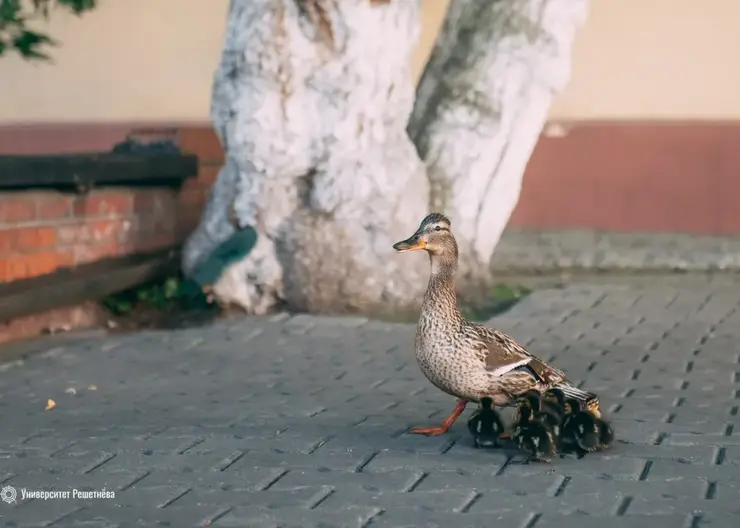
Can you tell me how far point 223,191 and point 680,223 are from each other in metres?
5.46

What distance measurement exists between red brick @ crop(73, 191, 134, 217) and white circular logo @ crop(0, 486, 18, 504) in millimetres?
4224

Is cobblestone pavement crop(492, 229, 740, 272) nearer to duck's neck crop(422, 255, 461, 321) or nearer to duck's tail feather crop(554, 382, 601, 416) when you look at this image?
duck's neck crop(422, 255, 461, 321)

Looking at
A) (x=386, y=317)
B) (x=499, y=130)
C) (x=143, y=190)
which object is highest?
(x=499, y=130)

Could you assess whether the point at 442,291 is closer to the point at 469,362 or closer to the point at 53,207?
the point at 469,362

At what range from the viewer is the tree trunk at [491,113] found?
10.1 m

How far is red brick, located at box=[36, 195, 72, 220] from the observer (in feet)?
29.3

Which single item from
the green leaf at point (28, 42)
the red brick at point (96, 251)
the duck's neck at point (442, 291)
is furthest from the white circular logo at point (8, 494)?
the green leaf at point (28, 42)

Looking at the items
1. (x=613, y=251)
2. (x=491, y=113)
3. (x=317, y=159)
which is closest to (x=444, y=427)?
(x=317, y=159)

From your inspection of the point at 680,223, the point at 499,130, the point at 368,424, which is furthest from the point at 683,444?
the point at 680,223

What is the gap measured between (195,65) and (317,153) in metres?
4.81

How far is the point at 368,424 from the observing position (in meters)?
6.41

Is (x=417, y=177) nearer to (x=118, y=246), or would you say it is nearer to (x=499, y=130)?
(x=499, y=130)

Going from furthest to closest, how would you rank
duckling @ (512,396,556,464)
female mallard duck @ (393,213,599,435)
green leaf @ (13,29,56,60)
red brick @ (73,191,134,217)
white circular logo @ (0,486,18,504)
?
green leaf @ (13,29,56,60) < red brick @ (73,191,134,217) < female mallard duck @ (393,213,599,435) < duckling @ (512,396,556,464) < white circular logo @ (0,486,18,504)

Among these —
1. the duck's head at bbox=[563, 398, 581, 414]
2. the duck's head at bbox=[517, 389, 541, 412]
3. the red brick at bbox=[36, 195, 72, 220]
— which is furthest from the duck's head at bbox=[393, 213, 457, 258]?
the red brick at bbox=[36, 195, 72, 220]
